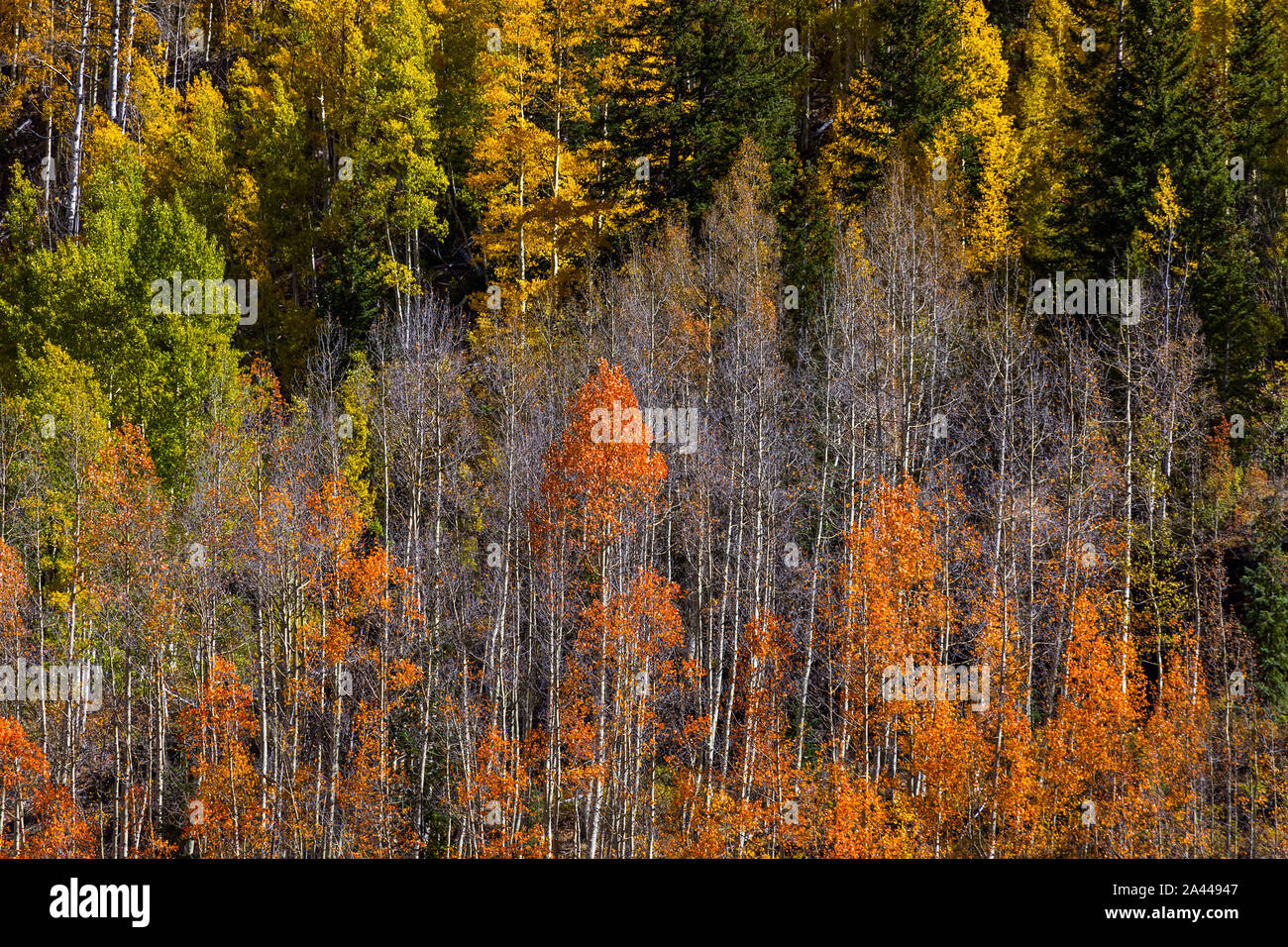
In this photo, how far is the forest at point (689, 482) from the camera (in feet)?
84.3

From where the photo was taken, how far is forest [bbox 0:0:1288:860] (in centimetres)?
2570

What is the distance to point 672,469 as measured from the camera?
3038 centimetres

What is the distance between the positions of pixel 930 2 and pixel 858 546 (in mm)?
20548

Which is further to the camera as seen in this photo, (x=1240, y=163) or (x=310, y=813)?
(x=1240, y=163)

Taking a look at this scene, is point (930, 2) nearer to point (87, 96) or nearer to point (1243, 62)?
point (1243, 62)

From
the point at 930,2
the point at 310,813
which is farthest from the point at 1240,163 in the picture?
the point at 310,813

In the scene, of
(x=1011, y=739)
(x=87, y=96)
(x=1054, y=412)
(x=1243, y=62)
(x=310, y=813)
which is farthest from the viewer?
(x=87, y=96)

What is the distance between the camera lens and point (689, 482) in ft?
99.2

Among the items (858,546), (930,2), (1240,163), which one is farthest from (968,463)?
(930,2)

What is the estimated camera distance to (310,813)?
26781 millimetres

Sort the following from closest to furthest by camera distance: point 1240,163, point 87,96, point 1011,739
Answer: point 1011,739 → point 1240,163 → point 87,96

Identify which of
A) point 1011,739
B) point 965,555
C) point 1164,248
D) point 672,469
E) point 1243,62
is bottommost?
point 1011,739

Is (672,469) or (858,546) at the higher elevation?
(672,469)

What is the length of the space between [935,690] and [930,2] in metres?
23.7
